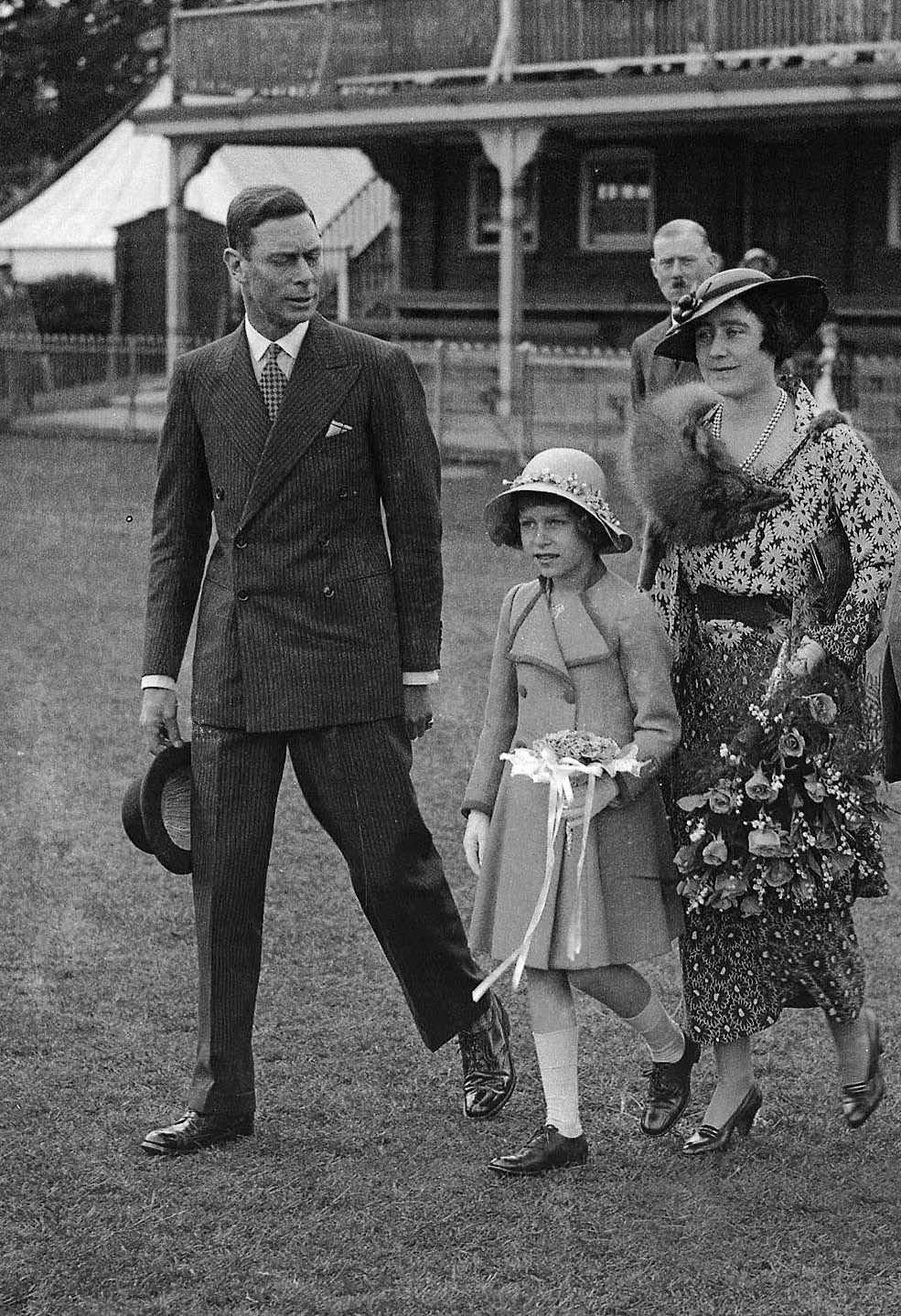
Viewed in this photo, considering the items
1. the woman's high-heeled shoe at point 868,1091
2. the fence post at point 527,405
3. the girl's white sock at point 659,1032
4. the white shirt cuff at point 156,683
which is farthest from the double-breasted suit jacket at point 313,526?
the fence post at point 527,405

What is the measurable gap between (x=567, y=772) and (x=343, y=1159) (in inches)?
40.8

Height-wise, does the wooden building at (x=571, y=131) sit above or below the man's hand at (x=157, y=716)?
above

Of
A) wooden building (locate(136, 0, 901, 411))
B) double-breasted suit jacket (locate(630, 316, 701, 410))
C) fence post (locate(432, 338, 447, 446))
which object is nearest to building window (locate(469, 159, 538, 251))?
wooden building (locate(136, 0, 901, 411))

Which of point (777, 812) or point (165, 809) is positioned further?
point (165, 809)

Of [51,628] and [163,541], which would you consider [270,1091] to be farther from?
[51,628]

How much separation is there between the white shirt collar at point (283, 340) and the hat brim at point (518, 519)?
581mm

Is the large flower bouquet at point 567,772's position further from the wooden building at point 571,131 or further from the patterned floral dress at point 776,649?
the wooden building at point 571,131

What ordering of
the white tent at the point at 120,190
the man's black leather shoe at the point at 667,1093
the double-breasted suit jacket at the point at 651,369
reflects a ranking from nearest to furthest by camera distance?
1. the man's black leather shoe at the point at 667,1093
2. the double-breasted suit jacket at the point at 651,369
3. the white tent at the point at 120,190

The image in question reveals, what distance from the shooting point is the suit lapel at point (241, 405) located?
461 cm

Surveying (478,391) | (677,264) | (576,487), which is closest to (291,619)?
(576,487)

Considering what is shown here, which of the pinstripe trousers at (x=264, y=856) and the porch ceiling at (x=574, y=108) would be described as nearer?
the pinstripe trousers at (x=264, y=856)

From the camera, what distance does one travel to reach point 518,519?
4633 mm

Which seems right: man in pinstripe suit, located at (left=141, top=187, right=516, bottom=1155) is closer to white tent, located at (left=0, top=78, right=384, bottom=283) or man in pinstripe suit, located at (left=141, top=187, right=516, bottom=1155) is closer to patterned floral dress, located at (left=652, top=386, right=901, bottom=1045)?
patterned floral dress, located at (left=652, top=386, right=901, bottom=1045)

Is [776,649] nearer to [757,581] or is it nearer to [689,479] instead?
→ [757,581]
